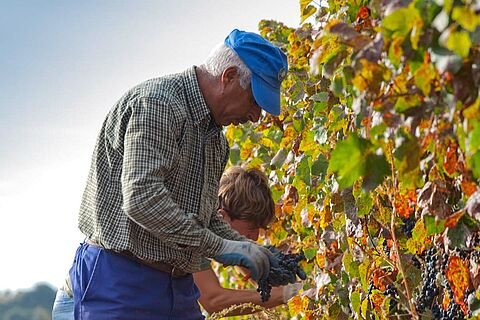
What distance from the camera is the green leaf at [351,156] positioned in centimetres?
220

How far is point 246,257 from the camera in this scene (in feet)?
10.9

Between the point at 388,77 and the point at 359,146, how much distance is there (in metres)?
0.16

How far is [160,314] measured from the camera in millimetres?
3426

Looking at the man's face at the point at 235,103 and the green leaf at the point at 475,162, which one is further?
the man's face at the point at 235,103

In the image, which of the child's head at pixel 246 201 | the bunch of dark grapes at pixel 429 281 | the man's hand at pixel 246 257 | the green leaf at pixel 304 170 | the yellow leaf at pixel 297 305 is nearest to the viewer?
the bunch of dark grapes at pixel 429 281

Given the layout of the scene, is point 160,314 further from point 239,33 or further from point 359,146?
point 359,146

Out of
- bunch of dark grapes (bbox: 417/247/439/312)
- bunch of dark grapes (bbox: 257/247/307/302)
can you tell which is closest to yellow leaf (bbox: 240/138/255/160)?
bunch of dark grapes (bbox: 257/247/307/302)

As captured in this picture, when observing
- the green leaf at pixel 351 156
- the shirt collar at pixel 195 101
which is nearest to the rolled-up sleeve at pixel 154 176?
the shirt collar at pixel 195 101

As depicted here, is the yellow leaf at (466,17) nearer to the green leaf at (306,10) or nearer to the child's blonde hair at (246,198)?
the green leaf at (306,10)

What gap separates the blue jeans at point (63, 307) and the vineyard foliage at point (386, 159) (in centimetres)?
88

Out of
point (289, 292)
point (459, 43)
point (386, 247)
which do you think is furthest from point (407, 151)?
point (289, 292)

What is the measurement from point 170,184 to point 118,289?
0.38 meters

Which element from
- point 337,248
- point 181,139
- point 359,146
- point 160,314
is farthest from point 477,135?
point 337,248

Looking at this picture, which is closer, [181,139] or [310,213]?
[181,139]
